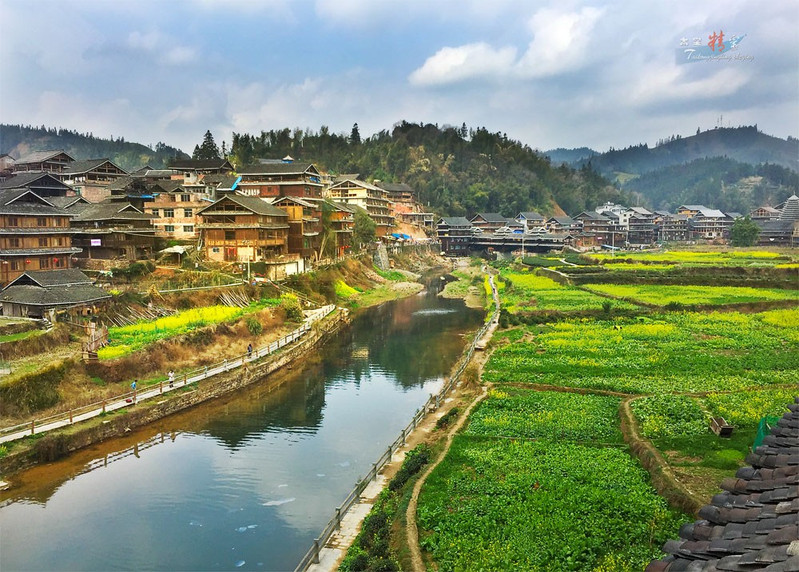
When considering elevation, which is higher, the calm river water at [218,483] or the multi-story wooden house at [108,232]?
the multi-story wooden house at [108,232]

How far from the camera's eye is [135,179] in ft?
210

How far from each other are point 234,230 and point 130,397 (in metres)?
28.4

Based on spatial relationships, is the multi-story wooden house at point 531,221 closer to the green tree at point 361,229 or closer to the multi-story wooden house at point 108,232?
the green tree at point 361,229

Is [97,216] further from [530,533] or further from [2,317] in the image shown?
[530,533]

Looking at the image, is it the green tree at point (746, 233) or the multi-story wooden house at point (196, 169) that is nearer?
the multi-story wooden house at point (196, 169)

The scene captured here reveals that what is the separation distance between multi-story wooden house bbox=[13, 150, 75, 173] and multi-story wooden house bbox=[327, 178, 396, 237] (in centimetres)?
4126

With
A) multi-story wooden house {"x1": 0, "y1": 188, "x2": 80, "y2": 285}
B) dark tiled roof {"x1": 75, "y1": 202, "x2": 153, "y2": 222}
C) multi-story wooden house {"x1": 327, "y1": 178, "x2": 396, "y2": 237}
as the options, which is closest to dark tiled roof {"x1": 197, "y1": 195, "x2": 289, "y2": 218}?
dark tiled roof {"x1": 75, "y1": 202, "x2": 153, "y2": 222}

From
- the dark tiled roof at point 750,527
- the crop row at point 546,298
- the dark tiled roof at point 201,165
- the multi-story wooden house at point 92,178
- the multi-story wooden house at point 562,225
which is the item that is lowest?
the crop row at point 546,298

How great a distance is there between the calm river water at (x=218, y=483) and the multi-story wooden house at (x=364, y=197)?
219 ft

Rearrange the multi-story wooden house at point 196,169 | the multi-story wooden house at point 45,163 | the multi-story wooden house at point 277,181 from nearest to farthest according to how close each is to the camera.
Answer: the multi-story wooden house at point 196,169 → the multi-story wooden house at point 277,181 → the multi-story wooden house at point 45,163

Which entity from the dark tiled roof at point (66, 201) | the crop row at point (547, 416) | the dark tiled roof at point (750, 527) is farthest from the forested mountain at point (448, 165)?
the dark tiled roof at point (750, 527)

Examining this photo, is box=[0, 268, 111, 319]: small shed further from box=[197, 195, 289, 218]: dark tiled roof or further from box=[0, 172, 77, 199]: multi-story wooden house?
box=[197, 195, 289, 218]: dark tiled roof

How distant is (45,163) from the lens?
232 ft

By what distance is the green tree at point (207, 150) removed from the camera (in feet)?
354
